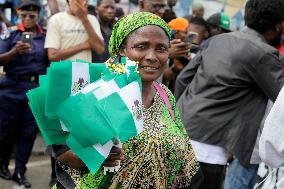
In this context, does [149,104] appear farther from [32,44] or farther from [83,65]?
[32,44]

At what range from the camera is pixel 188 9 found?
1205cm

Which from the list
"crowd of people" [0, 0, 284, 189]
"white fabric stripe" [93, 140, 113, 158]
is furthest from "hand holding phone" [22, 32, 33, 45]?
"white fabric stripe" [93, 140, 113, 158]

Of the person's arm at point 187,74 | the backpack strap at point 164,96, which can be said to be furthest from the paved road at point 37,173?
the backpack strap at point 164,96

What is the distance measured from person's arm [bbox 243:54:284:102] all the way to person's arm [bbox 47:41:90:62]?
259 cm

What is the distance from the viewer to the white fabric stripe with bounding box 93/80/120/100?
1.85m

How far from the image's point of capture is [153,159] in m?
2.18

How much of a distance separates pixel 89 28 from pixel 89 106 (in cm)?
377

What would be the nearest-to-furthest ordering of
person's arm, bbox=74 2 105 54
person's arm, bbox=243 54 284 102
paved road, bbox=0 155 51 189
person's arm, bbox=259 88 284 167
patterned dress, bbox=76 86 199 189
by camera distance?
patterned dress, bbox=76 86 199 189 → person's arm, bbox=259 88 284 167 → person's arm, bbox=243 54 284 102 → person's arm, bbox=74 2 105 54 → paved road, bbox=0 155 51 189

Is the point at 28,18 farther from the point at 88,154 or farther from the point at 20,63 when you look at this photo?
the point at 88,154

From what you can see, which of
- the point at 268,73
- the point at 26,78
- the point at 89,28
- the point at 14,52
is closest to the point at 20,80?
the point at 26,78

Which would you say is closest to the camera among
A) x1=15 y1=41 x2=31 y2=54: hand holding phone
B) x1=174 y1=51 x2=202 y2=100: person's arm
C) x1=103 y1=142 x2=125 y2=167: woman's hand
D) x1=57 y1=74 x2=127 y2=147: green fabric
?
x1=57 y1=74 x2=127 y2=147: green fabric

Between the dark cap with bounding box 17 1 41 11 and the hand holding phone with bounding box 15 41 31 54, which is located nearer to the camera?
the hand holding phone with bounding box 15 41 31 54

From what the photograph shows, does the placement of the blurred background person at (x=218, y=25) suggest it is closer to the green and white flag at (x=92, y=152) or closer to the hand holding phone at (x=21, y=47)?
the hand holding phone at (x=21, y=47)

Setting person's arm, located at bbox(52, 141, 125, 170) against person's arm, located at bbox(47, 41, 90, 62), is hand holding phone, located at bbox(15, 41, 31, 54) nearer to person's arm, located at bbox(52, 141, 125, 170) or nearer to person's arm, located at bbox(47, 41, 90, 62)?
person's arm, located at bbox(47, 41, 90, 62)
